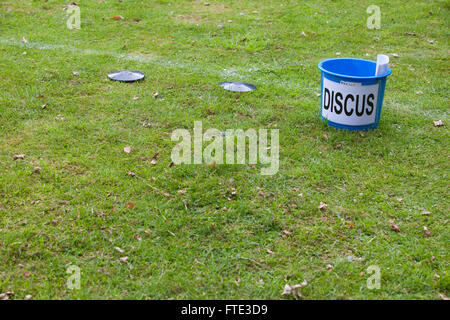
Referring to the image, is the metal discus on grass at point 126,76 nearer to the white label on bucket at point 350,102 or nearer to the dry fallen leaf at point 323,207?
the white label on bucket at point 350,102

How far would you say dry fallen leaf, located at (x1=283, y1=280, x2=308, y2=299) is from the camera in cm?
317

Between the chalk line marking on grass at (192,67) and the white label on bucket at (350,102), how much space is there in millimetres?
1154

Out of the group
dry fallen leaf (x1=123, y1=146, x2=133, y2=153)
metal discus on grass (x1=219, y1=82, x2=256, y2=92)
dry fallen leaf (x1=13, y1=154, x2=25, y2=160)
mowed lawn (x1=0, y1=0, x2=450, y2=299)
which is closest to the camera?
mowed lawn (x1=0, y1=0, x2=450, y2=299)

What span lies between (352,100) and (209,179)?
72.7 inches

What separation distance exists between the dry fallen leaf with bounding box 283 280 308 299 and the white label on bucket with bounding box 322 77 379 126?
98.3 inches

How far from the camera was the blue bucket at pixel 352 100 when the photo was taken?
5027 mm

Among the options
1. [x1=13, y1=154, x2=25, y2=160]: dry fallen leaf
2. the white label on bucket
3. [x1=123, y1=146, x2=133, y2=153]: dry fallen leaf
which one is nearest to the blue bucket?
the white label on bucket

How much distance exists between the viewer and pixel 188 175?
4.50 m

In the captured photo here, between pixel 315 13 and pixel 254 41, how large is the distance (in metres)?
2.28

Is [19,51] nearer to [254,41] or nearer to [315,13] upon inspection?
[254,41]

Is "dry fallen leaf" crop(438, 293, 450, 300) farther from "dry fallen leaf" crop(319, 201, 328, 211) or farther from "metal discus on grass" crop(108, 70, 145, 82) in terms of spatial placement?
"metal discus on grass" crop(108, 70, 145, 82)

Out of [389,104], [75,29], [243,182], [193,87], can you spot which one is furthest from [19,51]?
[389,104]

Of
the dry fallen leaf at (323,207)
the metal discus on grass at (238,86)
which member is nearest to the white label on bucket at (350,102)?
the metal discus on grass at (238,86)
